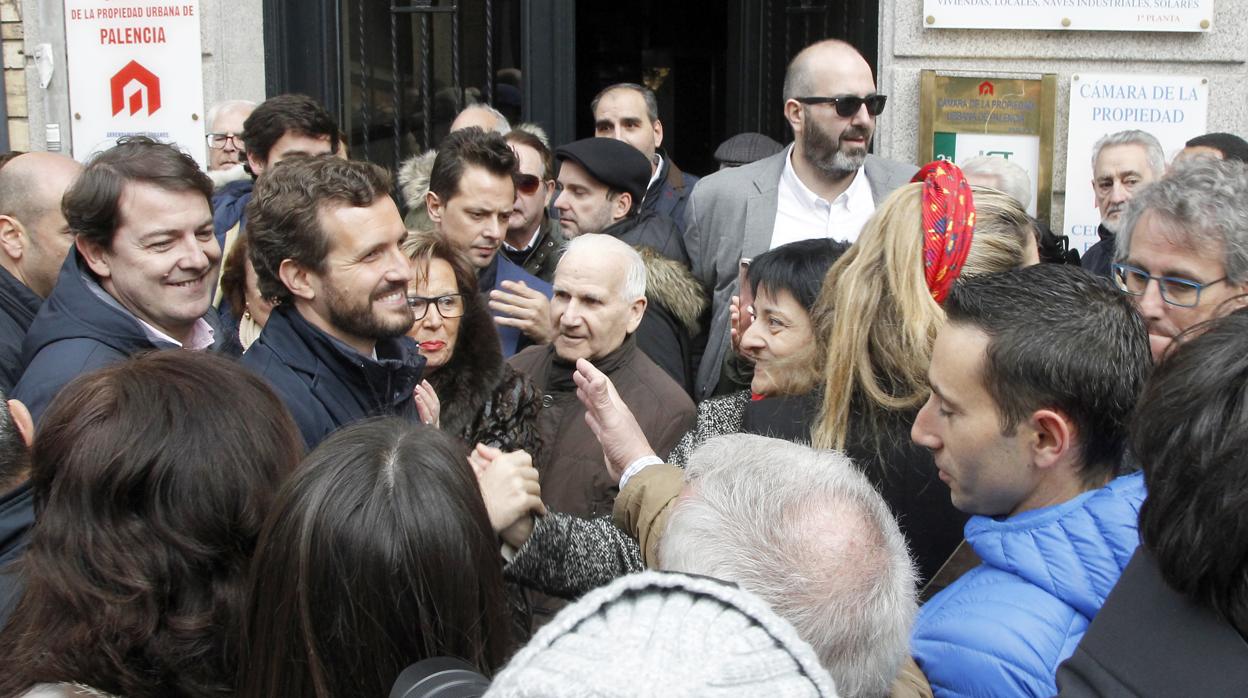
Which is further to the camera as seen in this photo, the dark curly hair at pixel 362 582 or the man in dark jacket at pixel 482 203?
the man in dark jacket at pixel 482 203

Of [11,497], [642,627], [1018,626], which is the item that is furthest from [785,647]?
[11,497]

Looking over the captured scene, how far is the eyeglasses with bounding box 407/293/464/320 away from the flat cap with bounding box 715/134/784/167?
8.39 feet

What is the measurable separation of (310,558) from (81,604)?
12.8 inches

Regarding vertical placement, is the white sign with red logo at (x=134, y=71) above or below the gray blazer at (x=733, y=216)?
above

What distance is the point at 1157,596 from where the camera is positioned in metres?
1.28

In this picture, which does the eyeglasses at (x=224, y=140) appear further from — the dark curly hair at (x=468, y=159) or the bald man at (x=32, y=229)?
the bald man at (x=32, y=229)

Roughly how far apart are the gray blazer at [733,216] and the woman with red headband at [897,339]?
171cm

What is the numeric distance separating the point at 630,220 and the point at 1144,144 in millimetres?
2102

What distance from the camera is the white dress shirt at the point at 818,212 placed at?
432 centimetres

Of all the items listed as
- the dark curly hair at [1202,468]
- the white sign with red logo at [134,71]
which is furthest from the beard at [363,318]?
the white sign with red logo at [134,71]

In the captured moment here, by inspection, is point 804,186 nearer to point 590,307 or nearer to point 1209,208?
point 590,307

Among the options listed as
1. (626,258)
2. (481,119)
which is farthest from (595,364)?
(481,119)

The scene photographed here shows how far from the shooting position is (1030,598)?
1.72 m

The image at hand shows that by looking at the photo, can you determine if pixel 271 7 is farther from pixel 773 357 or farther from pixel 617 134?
pixel 773 357
